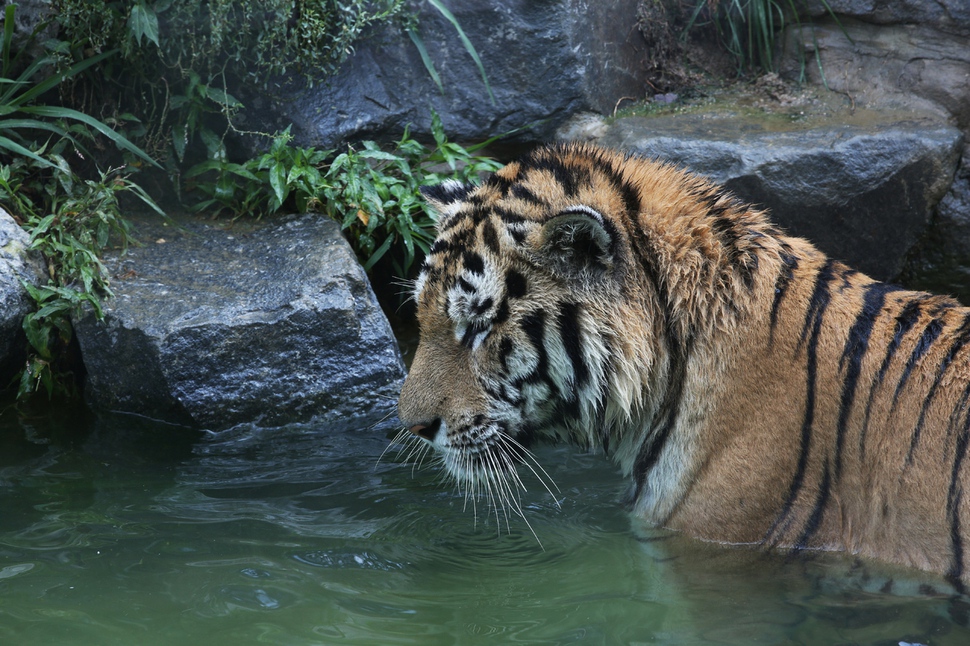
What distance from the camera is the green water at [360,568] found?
2768 mm

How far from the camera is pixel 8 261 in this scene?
4.41 m

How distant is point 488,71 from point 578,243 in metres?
3.32

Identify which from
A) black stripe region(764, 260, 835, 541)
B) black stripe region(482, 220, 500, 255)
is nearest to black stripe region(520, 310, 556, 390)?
black stripe region(482, 220, 500, 255)

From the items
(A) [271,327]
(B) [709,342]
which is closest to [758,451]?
(B) [709,342]

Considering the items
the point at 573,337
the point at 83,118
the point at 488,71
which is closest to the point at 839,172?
the point at 488,71

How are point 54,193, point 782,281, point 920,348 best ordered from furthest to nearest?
point 54,193 < point 782,281 < point 920,348

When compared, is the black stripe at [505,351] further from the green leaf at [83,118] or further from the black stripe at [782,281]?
the green leaf at [83,118]

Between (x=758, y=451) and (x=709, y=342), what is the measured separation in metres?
0.37

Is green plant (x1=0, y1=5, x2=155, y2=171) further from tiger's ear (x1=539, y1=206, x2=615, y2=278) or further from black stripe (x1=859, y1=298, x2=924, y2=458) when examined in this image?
black stripe (x1=859, y1=298, x2=924, y2=458)

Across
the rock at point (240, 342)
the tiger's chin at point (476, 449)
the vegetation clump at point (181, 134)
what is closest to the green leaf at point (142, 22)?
the vegetation clump at point (181, 134)

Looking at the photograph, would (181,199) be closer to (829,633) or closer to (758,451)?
(758,451)

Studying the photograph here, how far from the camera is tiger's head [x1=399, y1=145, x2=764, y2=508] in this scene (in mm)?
2955

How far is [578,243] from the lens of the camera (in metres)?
2.92

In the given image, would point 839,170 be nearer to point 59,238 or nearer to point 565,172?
point 565,172
